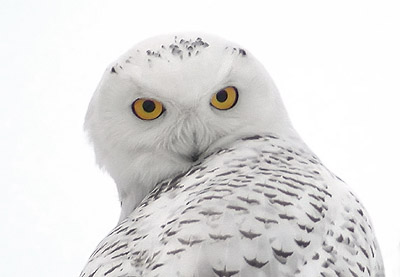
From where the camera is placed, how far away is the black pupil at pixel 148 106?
1.12m

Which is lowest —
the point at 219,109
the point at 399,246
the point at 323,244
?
the point at 399,246

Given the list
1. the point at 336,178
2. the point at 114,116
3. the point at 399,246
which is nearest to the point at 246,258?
the point at 336,178

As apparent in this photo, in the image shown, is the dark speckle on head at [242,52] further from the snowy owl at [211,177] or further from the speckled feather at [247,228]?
the speckled feather at [247,228]

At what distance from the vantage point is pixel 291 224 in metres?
0.86

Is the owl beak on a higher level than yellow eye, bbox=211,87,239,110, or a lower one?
lower

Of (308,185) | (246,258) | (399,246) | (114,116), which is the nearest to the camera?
(246,258)

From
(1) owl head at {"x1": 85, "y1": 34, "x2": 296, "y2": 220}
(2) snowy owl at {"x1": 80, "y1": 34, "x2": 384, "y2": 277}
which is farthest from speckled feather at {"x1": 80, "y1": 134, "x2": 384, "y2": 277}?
(1) owl head at {"x1": 85, "y1": 34, "x2": 296, "y2": 220}

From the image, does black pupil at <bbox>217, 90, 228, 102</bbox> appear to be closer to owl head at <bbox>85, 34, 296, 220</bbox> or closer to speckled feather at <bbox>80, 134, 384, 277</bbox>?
owl head at <bbox>85, 34, 296, 220</bbox>

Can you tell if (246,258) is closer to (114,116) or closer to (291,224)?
(291,224)

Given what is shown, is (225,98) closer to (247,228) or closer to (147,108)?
(147,108)

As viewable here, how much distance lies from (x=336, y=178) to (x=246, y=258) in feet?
0.98

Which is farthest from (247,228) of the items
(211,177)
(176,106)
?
(176,106)

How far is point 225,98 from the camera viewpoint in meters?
1.14

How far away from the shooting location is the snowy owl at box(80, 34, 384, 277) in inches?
32.8
